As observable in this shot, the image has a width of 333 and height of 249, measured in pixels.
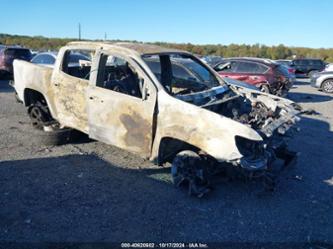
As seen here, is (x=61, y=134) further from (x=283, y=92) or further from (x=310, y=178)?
(x=283, y=92)

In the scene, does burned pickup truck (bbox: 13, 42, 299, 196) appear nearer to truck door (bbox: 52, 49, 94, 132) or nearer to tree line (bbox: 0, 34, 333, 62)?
truck door (bbox: 52, 49, 94, 132)

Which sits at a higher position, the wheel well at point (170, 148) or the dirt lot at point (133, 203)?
the wheel well at point (170, 148)

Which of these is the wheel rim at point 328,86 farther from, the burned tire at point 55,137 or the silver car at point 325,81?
the burned tire at point 55,137

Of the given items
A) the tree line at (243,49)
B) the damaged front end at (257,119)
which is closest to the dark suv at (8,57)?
the damaged front end at (257,119)

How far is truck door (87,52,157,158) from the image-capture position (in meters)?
5.14

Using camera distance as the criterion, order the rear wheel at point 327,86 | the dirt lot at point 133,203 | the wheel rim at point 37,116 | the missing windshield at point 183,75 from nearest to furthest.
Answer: the dirt lot at point 133,203 < the missing windshield at point 183,75 < the wheel rim at point 37,116 < the rear wheel at point 327,86

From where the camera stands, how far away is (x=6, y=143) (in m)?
6.79

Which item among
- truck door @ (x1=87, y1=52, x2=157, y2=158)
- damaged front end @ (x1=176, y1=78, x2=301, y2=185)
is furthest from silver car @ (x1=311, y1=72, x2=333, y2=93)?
truck door @ (x1=87, y1=52, x2=157, y2=158)

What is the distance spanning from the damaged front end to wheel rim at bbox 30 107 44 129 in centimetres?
337

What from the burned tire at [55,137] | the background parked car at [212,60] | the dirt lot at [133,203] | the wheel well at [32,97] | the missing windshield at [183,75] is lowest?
the dirt lot at [133,203]

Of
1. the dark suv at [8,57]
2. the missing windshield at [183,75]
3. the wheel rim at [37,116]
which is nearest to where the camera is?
the missing windshield at [183,75]

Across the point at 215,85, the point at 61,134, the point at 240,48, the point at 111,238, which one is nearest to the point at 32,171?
the point at 61,134

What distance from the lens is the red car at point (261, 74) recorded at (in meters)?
13.0

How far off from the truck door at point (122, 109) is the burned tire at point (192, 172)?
0.54m
